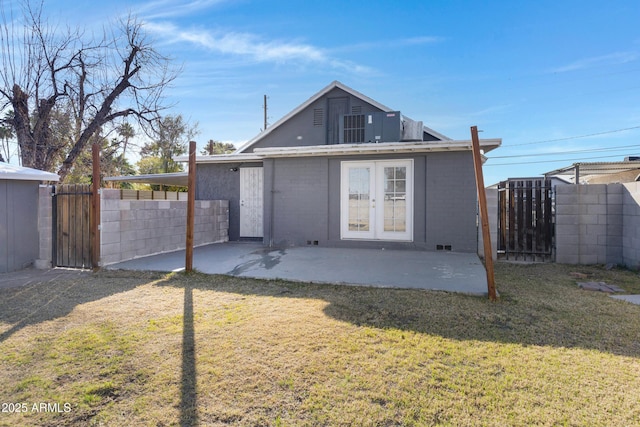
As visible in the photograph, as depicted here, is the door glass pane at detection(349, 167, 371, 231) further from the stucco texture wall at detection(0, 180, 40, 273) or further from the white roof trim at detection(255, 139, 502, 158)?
the stucco texture wall at detection(0, 180, 40, 273)

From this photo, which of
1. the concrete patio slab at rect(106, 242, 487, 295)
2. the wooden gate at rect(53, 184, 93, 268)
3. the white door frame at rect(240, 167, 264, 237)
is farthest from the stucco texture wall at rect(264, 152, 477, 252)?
the wooden gate at rect(53, 184, 93, 268)

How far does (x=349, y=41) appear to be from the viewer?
12156 millimetres

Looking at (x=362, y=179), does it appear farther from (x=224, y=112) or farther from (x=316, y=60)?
(x=224, y=112)

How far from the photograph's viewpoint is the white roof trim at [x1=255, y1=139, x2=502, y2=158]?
7.81 metres

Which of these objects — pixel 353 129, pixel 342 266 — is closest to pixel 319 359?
pixel 342 266

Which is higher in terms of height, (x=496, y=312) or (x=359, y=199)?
(x=359, y=199)

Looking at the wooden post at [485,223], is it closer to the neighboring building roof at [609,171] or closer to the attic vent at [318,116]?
the neighboring building roof at [609,171]

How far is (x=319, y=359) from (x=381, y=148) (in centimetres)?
621

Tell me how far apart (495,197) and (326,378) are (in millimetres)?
6732

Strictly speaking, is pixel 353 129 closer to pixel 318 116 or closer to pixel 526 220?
pixel 318 116

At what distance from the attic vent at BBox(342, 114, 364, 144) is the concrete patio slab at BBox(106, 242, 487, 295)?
3874 millimetres

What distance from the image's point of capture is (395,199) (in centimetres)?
869

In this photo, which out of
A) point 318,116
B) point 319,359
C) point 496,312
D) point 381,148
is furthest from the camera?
point 318,116

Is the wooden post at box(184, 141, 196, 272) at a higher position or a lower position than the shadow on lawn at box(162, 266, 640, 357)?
higher
